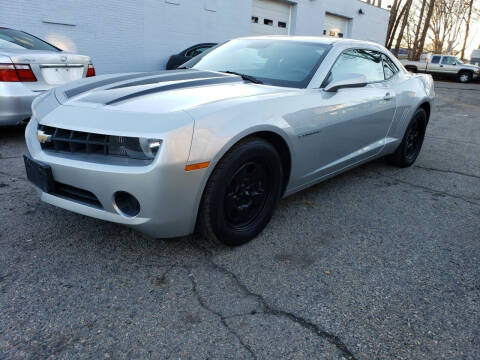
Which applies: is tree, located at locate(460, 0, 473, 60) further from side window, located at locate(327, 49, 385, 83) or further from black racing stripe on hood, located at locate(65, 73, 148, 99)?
black racing stripe on hood, located at locate(65, 73, 148, 99)

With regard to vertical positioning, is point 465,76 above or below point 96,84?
below

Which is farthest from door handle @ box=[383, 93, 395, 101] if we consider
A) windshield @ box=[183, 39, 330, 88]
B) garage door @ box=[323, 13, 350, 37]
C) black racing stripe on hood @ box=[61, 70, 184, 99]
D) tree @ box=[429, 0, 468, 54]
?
tree @ box=[429, 0, 468, 54]

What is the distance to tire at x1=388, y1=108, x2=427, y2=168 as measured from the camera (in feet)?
15.0

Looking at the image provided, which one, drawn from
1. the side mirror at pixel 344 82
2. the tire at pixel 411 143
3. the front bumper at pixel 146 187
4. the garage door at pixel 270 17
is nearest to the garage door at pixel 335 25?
the garage door at pixel 270 17

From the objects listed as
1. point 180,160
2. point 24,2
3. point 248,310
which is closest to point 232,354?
point 248,310

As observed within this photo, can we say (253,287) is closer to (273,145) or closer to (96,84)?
(273,145)

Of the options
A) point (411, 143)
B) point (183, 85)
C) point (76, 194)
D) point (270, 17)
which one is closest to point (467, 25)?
point (270, 17)

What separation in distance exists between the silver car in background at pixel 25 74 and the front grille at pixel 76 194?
2680mm

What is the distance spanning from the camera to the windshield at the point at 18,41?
4.96 meters

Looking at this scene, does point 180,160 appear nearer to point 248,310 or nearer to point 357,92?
point 248,310

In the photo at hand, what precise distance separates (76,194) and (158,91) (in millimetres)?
827

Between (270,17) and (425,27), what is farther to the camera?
(425,27)

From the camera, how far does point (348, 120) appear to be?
130 inches

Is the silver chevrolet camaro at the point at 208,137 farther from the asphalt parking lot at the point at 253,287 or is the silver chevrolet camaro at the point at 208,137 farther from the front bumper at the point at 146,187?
the asphalt parking lot at the point at 253,287
